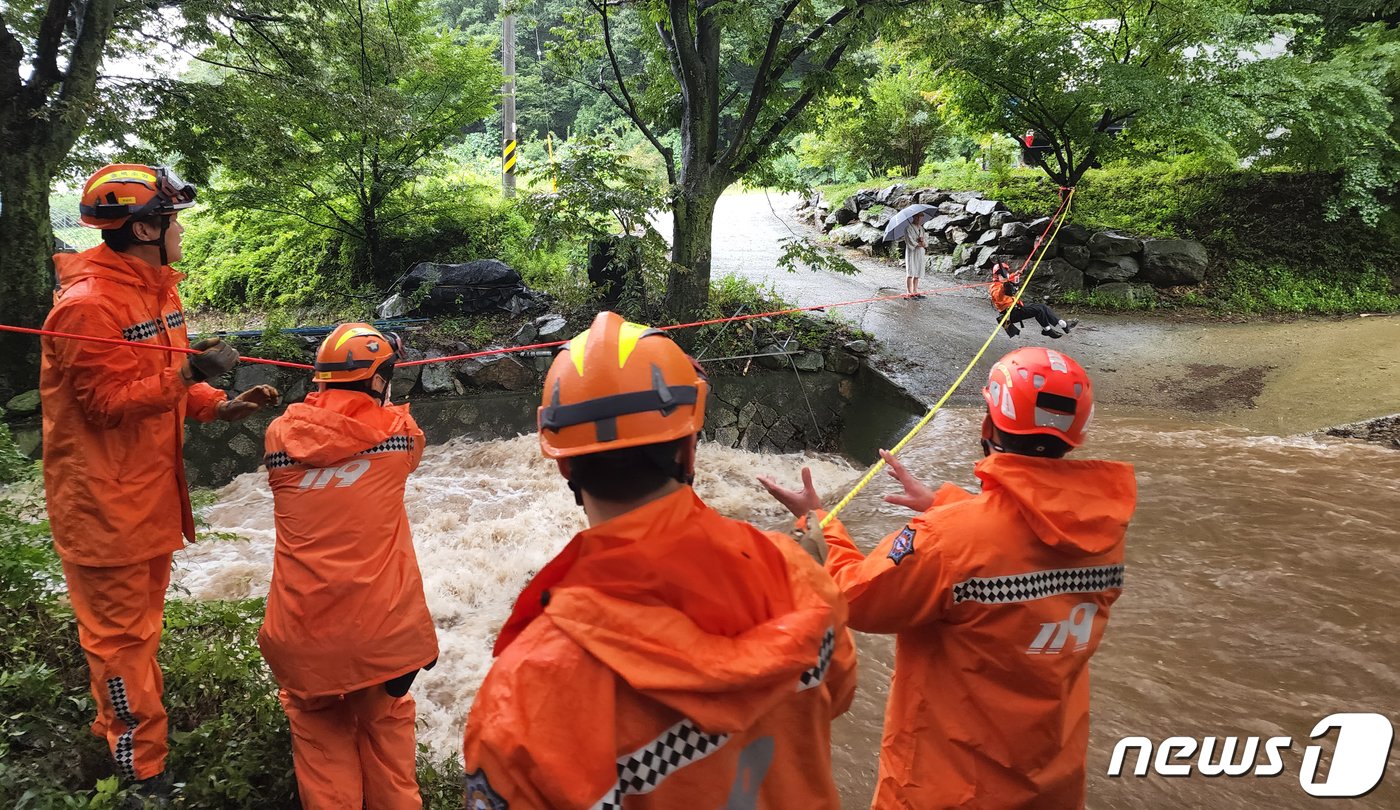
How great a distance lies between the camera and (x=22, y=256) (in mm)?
6133

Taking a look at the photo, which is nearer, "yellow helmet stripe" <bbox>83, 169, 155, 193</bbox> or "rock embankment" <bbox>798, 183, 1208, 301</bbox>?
"yellow helmet stripe" <bbox>83, 169, 155, 193</bbox>

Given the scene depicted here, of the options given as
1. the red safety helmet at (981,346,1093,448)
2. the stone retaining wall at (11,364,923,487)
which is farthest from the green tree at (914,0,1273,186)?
the red safety helmet at (981,346,1093,448)

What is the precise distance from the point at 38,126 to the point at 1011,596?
7840 mm

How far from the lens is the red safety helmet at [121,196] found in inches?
109

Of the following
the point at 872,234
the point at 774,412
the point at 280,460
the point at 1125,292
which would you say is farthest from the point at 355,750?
the point at 872,234

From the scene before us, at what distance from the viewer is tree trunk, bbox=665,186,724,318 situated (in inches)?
339

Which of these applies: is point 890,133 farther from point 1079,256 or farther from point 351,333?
point 351,333

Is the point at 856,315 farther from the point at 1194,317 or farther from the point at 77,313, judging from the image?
the point at 77,313

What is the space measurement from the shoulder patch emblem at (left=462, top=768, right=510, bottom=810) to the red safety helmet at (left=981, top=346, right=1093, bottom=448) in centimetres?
158

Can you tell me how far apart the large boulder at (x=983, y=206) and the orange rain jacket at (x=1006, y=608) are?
12570 mm

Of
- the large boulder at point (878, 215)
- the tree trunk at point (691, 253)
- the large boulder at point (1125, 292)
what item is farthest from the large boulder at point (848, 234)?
the tree trunk at point (691, 253)

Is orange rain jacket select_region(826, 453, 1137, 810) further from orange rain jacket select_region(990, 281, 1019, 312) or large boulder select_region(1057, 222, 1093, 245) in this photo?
large boulder select_region(1057, 222, 1093, 245)

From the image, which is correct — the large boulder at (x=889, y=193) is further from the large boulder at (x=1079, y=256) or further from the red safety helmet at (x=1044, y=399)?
the red safety helmet at (x=1044, y=399)

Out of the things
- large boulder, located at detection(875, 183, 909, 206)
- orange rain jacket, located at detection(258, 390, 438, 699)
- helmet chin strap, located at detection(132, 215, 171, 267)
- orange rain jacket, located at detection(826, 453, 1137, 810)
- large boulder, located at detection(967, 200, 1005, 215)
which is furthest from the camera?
large boulder, located at detection(875, 183, 909, 206)
